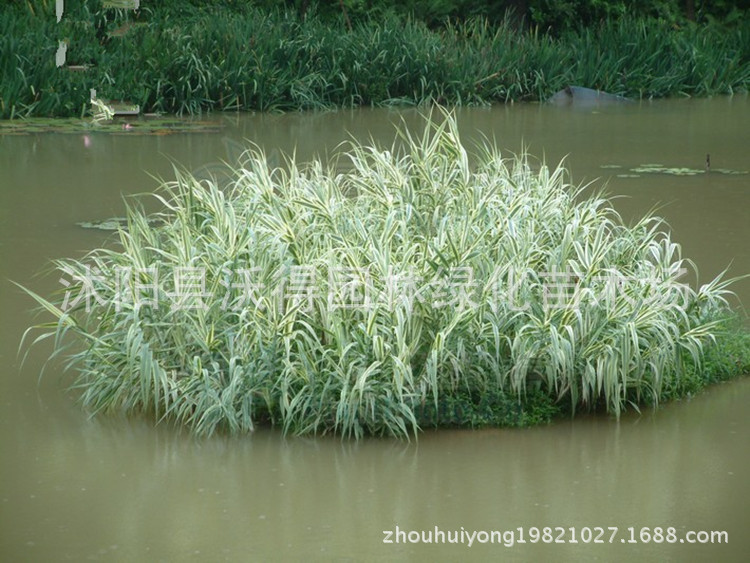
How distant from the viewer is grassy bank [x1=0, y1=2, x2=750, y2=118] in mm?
13547

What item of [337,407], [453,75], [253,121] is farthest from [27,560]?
[453,75]

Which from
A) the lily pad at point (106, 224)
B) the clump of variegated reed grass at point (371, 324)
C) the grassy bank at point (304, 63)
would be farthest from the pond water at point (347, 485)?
the grassy bank at point (304, 63)

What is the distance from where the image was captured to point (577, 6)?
65.1 feet

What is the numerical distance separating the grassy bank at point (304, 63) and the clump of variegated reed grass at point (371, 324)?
328 inches

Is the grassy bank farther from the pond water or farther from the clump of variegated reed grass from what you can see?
the clump of variegated reed grass

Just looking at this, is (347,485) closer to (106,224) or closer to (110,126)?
(106,224)

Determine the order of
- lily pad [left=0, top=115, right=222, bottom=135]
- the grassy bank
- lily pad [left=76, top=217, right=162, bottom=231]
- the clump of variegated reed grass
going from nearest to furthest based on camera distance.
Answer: the clump of variegated reed grass → lily pad [left=76, top=217, right=162, bottom=231] → lily pad [left=0, top=115, right=222, bottom=135] → the grassy bank

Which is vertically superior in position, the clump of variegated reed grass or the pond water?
the clump of variegated reed grass

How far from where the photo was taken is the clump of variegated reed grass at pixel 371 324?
4645mm

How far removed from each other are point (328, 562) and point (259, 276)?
1.51 metres

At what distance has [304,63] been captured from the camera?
582 inches

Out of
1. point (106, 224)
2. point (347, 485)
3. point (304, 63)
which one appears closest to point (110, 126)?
point (304, 63)

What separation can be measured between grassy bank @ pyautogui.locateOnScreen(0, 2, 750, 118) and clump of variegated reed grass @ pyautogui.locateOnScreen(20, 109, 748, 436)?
328 inches

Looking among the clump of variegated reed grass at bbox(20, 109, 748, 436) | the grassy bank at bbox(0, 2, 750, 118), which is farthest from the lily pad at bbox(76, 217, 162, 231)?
the grassy bank at bbox(0, 2, 750, 118)
